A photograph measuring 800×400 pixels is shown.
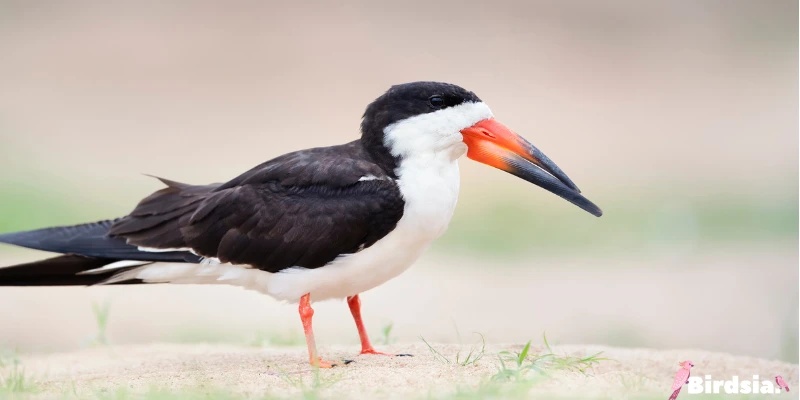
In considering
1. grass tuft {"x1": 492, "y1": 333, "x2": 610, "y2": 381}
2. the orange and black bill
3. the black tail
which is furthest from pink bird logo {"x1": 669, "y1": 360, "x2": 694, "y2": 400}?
the black tail

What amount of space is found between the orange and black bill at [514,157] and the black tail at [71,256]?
6.30 ft

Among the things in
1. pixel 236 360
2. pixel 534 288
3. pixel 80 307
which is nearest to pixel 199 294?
pixel 80 307

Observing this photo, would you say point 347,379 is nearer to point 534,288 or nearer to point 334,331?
point 334,331

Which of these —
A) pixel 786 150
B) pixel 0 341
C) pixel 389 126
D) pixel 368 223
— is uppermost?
pixel 786 150

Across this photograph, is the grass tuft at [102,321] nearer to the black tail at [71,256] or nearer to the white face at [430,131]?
the black tail at [71,256]

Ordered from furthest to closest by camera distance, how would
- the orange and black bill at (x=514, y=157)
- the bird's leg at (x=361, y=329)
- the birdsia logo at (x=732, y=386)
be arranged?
the bird's leg at (x=361, y=329)
the birdsia logo at (x=732, y=386)
the orange and black bill at (x=514, y=157)

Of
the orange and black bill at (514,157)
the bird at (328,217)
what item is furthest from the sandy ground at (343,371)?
the orange and black bill at (514,157)

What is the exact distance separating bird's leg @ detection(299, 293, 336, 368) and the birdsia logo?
2.12 meters

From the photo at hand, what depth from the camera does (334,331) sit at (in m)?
10.8

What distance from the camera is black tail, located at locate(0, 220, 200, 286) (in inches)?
239

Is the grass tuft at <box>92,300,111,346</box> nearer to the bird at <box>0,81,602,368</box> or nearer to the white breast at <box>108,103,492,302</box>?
the bird at <box>0,81,602,368</box>

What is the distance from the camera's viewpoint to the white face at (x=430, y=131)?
18.9 feet

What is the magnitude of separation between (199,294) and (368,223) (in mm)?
7548

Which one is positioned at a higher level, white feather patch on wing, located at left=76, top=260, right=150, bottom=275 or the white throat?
the white throat
